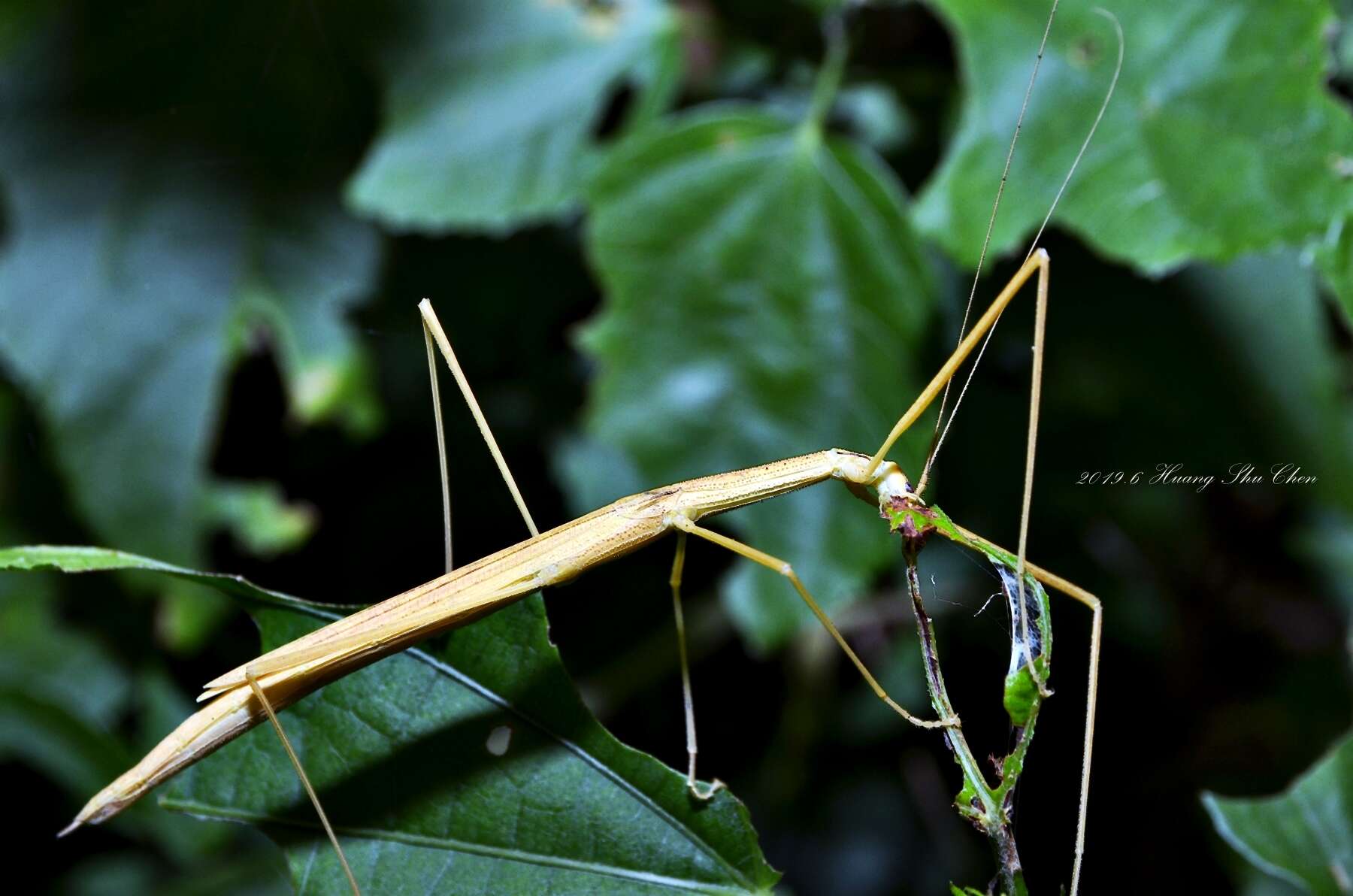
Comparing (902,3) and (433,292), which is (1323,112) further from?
(433,292)

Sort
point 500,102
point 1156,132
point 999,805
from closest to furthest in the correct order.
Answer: point 999,805, point 1156,132, point 500,102

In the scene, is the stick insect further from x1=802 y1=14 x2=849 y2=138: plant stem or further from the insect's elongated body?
x1=802 y1=14 x2=849 y2=138: plant stem

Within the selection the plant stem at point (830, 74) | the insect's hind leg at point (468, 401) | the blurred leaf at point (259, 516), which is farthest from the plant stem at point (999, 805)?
the blurred leaf at point (259, 516)

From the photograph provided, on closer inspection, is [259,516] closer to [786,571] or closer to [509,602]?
[509,602]

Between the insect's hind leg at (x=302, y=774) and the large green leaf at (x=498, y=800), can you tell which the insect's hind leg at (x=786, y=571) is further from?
the insect's hind leg at (x=302, y=774)

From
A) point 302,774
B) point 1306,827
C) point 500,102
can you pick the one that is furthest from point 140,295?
point 1306,827

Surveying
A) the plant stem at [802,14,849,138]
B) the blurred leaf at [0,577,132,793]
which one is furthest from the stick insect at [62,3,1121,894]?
the blurred leaf at [0,577,132,793]
